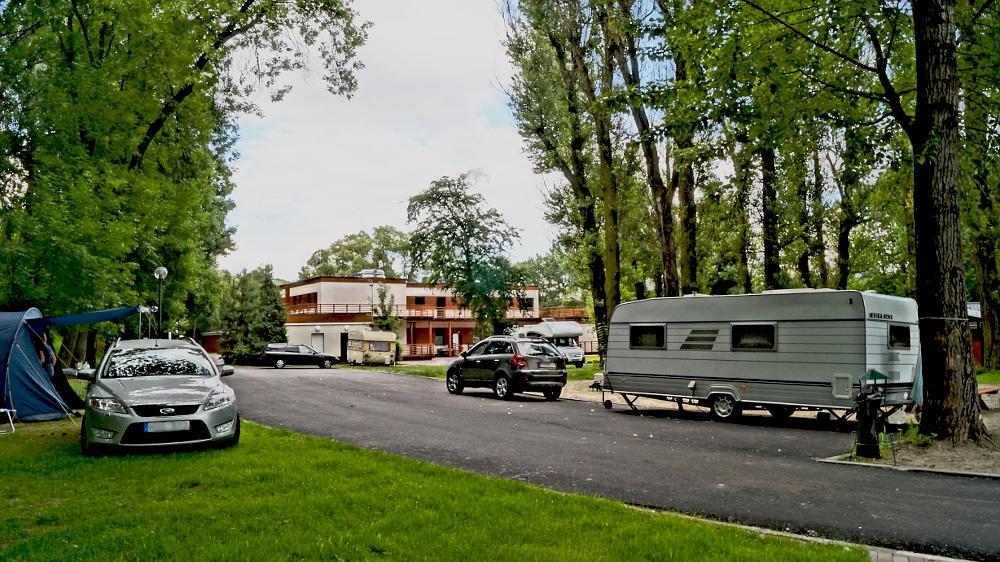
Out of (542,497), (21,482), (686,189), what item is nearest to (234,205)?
(686,189)

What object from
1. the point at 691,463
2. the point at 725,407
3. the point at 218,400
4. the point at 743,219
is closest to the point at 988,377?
the point at 743,219

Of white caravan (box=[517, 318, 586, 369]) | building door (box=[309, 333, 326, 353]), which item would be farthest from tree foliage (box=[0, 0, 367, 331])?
building door (box=[309, 333, 326, 353])

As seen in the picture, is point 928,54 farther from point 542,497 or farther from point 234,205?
point 234,205

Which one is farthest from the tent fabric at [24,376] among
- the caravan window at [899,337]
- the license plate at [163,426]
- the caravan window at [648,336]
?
the caravan window at [899,337]

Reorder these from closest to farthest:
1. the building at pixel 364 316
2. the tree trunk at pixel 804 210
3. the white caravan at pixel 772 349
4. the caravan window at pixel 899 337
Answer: the white caravan at pixel 772 349 < the caravan window at pixel 899 337 < the tree trunk at pixel 804 210 < the building at pixel 364 316

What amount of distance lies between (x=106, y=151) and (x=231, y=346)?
126ft

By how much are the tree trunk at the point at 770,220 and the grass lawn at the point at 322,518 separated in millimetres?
16505

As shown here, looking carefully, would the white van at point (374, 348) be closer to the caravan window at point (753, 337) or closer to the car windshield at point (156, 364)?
the caravan window at point (753, 337)

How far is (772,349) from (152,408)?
35.9ft

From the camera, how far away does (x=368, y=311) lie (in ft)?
199

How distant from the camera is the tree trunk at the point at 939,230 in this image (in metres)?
10.4

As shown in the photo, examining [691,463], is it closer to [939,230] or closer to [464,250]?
[939,230]

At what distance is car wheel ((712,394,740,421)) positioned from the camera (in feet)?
48.2

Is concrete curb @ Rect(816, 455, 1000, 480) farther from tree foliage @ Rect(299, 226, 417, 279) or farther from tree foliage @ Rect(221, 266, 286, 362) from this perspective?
tree foliage @ Rect(299, 226, 417, 279)
